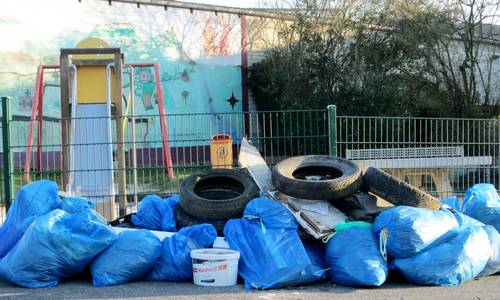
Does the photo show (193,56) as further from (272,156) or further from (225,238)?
(225,238)

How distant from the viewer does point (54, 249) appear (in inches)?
189

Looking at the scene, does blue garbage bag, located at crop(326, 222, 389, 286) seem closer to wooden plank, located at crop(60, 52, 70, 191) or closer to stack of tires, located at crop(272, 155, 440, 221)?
stack of tires, located at crop(272, 155, 440, 221)

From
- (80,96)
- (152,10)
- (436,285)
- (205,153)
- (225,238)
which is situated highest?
(152,10)

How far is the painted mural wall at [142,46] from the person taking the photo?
49.8 ft

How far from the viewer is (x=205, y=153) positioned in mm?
8562

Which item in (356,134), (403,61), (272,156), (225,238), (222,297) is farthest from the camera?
(403,61)

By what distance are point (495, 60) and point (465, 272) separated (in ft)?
39.7

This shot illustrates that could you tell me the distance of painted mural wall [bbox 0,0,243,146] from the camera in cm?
1516

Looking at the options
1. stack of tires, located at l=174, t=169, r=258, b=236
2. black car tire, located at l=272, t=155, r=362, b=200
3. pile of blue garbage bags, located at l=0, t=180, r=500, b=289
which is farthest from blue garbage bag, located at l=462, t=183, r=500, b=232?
stack of tires, located at l=174, t=169, r=258, b=236

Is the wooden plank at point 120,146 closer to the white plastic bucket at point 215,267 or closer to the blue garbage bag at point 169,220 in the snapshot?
the blue garbage bag at point 169,220

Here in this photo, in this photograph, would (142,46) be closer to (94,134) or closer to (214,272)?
(94,134)

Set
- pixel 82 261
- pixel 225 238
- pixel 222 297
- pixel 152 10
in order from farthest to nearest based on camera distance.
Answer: pixel 152 10 < pixel 225 238 < pixel 82 261 < pixel 222 297

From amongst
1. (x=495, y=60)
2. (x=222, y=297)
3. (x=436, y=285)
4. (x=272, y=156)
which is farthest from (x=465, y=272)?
(x=495, y=60)

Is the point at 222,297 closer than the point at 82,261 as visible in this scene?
Yes
